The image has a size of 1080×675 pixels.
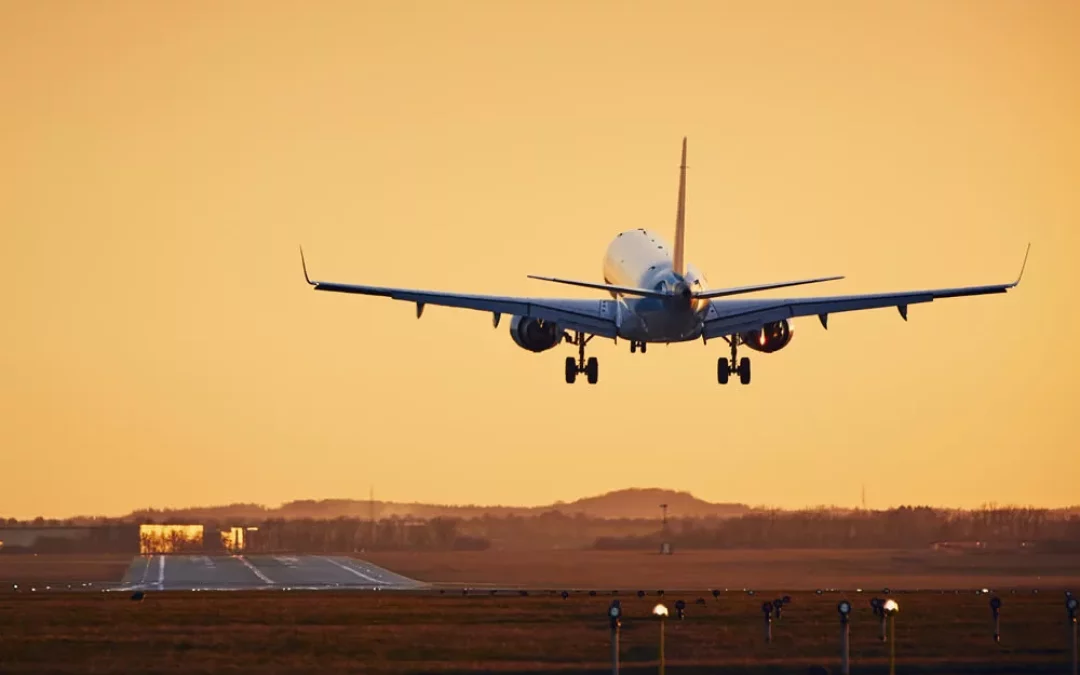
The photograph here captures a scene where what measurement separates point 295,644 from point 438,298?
25431 mm

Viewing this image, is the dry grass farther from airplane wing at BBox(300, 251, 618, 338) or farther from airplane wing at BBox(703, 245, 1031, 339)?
airplane wing at BBox(703, 245, 1031, 339)

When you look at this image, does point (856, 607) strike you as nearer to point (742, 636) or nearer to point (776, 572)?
point (742, 636)

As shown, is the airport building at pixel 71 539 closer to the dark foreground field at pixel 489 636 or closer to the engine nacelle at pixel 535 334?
the dark foreground field at pixel 489 636

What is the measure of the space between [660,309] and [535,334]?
30.9 feet

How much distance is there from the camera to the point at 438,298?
3590 inches

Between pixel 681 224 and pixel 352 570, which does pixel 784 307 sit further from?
pixel 352 570

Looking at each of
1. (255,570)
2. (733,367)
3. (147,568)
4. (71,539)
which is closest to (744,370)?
(733,367)

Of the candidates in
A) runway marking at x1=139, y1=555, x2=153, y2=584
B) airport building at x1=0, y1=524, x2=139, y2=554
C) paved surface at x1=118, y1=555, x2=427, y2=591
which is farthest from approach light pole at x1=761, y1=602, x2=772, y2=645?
airport building at x1=0, y1=524, x2=139, y2=554

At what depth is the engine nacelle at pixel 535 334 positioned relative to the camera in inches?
3787

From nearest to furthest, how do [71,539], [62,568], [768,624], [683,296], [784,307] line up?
[768,624], [683,296], [784,307], [62,568], [71,539]

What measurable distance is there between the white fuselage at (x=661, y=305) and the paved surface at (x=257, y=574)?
2464 centimetres

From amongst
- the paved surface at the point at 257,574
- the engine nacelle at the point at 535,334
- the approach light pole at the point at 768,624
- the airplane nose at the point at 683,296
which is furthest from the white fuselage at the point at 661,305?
the paved surface at the point at 257,574

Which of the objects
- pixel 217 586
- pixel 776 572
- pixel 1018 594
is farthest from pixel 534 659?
pixel 776 572

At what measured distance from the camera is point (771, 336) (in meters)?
95.7
